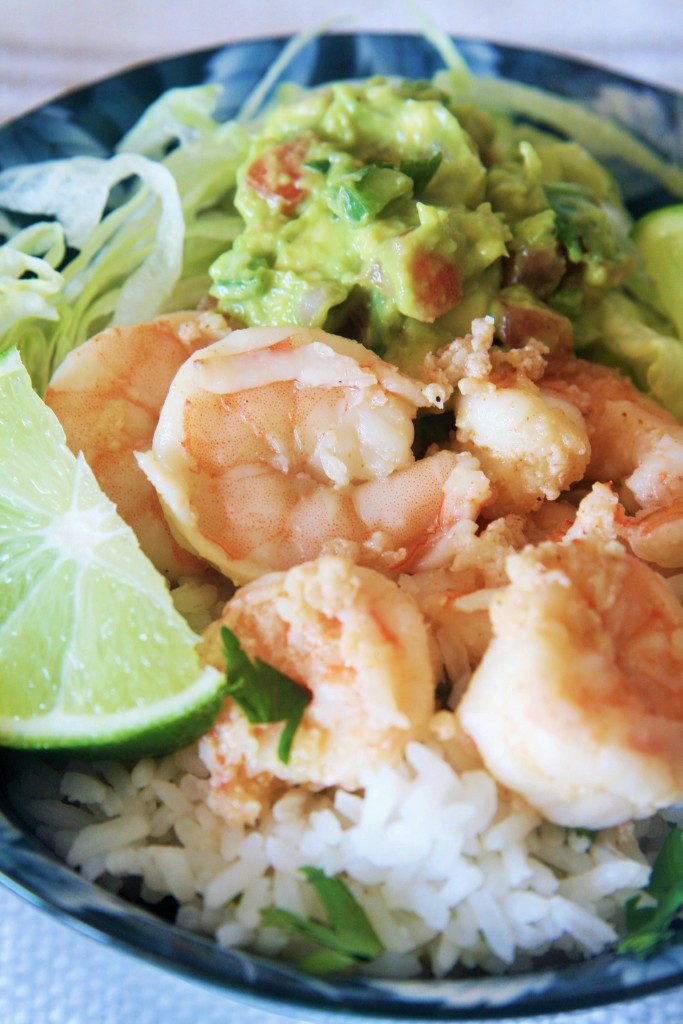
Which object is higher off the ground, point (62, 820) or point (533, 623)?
point (533, 623)

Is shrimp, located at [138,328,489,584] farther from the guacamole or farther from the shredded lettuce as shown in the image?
the shredded lettuce

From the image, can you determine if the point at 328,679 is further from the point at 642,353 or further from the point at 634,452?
the point at 642,353

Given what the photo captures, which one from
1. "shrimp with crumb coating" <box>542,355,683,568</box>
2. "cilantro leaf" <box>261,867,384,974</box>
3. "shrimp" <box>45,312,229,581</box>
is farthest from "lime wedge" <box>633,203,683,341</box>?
"cilantro leaf" <box>261,867,384,974</box>

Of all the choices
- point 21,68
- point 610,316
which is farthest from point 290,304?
point 21,68

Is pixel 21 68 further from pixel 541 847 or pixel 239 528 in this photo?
pixel 541 847

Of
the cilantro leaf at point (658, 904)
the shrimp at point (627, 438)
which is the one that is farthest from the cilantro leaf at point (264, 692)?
the shrimp at point (627, 438)

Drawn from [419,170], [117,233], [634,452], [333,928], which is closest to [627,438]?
[634,452]
